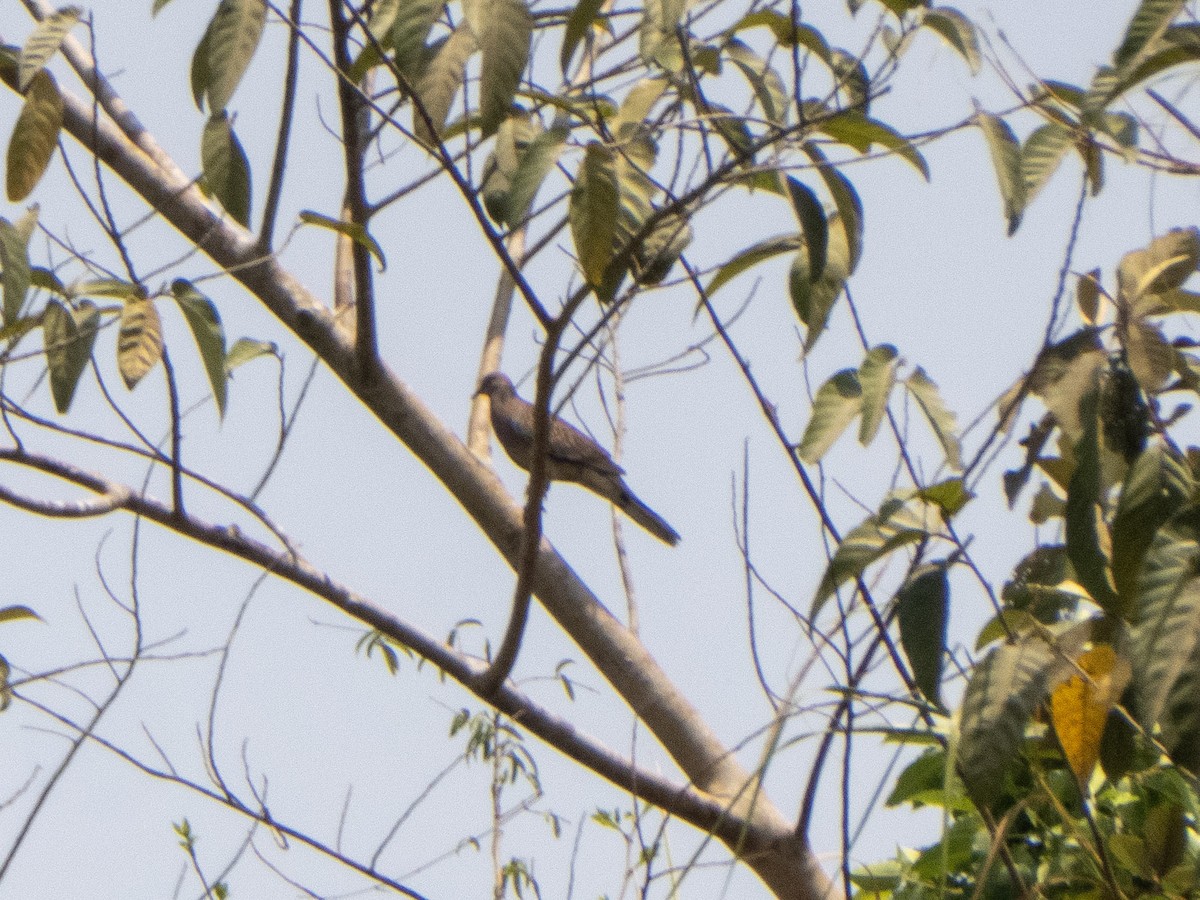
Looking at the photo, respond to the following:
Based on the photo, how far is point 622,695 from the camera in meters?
2.95

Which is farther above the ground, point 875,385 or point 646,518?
point 646,518

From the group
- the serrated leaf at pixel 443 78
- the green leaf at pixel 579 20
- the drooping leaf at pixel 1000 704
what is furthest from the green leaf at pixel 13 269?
the drooping leaf at pixel 1000 704

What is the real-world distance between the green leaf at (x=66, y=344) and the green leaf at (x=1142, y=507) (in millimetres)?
1667

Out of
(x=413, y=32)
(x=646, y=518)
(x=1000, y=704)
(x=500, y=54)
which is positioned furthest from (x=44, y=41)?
(x=646, y=518)

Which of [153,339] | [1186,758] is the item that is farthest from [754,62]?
[1186,758]

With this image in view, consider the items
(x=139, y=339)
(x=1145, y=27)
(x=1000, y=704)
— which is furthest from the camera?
(x=139, y=339)

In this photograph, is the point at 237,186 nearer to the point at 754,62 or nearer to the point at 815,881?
the point at 754,62

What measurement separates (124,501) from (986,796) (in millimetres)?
1906

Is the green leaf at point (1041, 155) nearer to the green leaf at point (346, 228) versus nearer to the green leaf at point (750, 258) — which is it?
the green leaf at point (750, 258)

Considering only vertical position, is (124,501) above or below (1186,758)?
above

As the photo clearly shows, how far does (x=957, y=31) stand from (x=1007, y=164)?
0.80 ft

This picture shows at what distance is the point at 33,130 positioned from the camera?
84.4 inches

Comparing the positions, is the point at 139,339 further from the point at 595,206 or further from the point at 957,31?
the point at 957,31

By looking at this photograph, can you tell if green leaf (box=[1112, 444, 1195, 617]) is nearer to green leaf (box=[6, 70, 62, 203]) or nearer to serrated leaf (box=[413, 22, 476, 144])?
serrated leaf (box=[413, 22, 476, 144])
